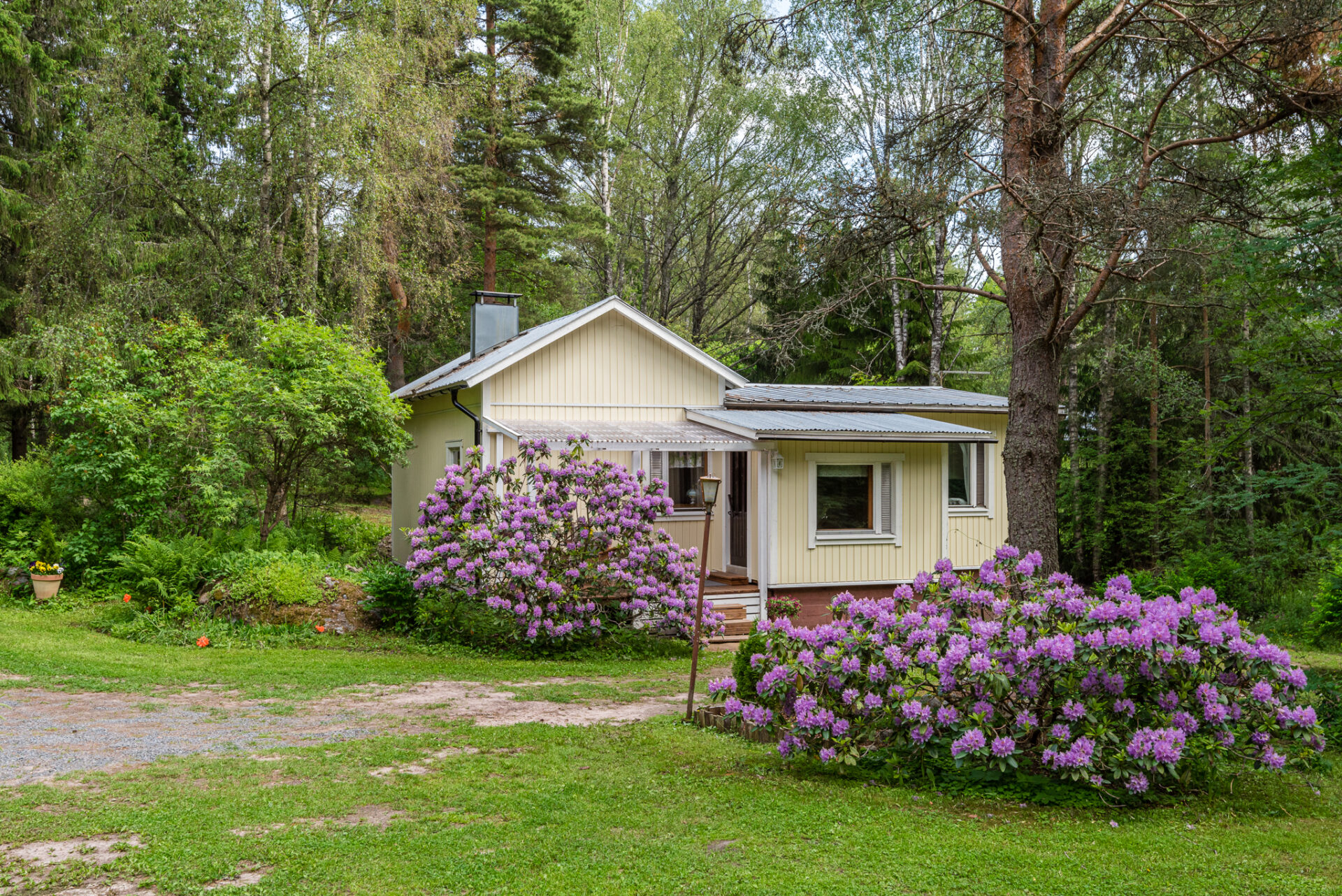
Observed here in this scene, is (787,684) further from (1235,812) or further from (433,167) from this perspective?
(433,167)

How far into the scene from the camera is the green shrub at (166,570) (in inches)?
446

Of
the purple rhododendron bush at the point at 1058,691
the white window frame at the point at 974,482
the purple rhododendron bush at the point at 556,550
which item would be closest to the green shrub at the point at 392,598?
the purple rhododendron bush at the point at 556,550

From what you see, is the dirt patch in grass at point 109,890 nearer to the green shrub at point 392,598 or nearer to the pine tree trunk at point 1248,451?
the green shrub at point 392,598

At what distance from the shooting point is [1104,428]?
18.2m

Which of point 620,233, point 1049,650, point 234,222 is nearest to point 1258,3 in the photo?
point 1049,650

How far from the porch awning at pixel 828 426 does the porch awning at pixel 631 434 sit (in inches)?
7.5

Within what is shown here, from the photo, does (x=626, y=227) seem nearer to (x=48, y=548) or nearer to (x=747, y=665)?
(x=48, y=548)

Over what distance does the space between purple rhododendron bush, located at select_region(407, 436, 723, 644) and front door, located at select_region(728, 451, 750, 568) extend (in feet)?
8.81

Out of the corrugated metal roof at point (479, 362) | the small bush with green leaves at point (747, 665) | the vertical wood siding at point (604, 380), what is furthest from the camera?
the vertical wood siding at point (604, 380)

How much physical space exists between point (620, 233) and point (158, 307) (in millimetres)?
11848

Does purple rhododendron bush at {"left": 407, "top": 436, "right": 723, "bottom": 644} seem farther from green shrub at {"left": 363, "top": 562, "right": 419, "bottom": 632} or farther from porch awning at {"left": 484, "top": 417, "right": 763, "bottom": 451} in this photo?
porch awning at {"left": 484, "top": 417, "right": 763, "bottom": 451}

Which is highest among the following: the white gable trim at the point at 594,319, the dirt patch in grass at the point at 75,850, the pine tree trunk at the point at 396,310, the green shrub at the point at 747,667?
the pine tree trunk at the point at 396,310

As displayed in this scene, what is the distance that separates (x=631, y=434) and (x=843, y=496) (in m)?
3.26

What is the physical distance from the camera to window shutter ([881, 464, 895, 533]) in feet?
44.9
